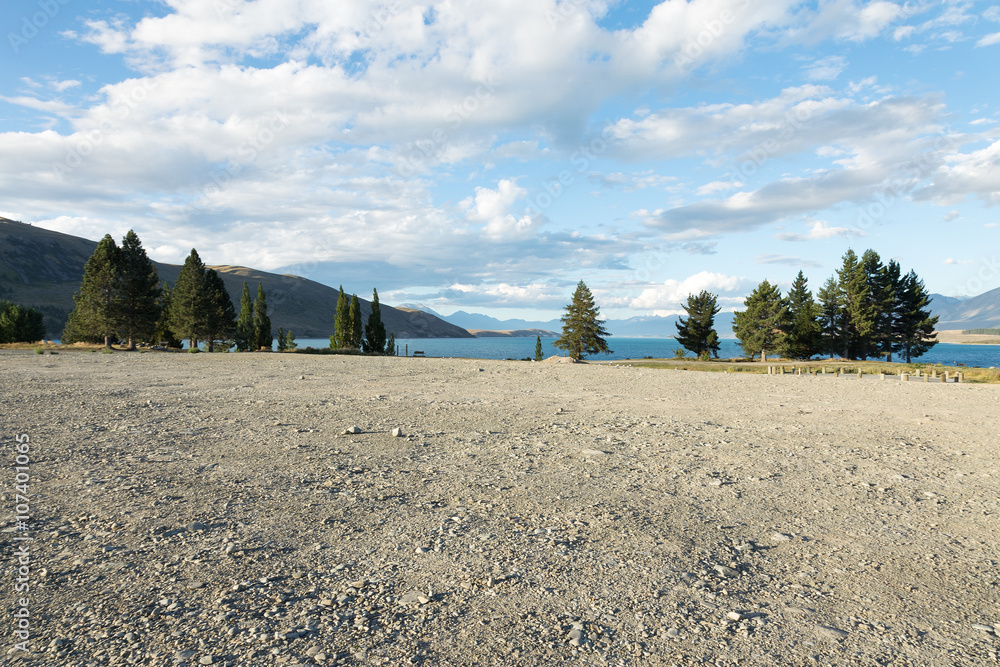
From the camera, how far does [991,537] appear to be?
534 cm

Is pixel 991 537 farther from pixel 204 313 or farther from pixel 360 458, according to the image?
pixel 204 313

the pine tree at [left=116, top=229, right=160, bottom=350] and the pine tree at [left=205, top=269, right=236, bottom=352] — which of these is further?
the pine tree at [left=205, top=269, right=236, bottom=352]

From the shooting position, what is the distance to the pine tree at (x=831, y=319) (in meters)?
59.6

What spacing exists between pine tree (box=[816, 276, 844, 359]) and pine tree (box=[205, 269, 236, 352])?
69.5 meters

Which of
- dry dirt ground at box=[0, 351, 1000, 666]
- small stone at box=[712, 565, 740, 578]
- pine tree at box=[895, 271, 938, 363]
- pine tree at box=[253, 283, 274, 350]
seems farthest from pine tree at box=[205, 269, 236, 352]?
pine tree at box=[895, 271, 938, 363]

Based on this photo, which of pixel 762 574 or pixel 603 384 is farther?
pixel 603 384

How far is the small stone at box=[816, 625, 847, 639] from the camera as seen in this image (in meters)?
3.55

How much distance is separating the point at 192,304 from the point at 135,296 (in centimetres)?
702

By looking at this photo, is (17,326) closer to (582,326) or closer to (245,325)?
(245,325)

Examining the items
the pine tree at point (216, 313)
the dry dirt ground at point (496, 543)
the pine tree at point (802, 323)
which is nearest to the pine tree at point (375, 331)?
the pine tree at point (216, 313)

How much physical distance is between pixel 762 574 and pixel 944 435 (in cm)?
920

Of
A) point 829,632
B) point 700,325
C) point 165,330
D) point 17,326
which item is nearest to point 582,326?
point 700,325

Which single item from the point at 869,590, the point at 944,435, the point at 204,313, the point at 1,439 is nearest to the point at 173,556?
the point at 869,590

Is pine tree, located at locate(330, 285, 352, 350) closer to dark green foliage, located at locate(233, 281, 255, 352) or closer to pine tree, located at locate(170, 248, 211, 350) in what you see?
dark green foliage, located at locate(233, 281, 255, 352)
